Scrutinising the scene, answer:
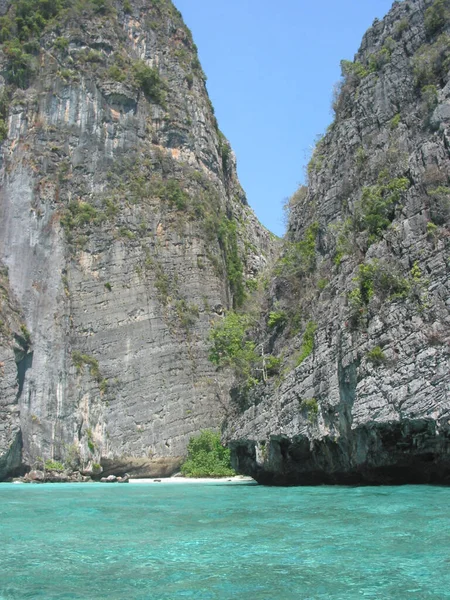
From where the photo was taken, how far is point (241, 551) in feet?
30.7

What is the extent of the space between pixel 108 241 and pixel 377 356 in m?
34.2

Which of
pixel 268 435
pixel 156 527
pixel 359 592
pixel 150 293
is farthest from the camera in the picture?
pixel 150 293

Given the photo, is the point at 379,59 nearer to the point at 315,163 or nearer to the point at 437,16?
the point at 437,16

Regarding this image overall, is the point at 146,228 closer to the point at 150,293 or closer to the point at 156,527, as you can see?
the point at 150,293

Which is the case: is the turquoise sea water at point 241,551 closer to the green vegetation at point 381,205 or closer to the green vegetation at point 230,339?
the green vegetation at point 381,205

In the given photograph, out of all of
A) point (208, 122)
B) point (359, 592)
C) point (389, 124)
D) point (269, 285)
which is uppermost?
point (208, 122)

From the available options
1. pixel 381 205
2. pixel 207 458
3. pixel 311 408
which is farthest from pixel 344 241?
pixel 207 458

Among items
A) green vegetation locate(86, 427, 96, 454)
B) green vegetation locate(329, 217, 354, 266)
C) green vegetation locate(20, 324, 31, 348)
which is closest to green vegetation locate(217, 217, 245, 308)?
green vegetation locate(86, 427, 96, 454)

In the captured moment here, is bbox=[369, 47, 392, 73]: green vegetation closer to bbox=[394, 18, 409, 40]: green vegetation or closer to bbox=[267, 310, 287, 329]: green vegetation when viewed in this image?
bbox=[394, 18, 409, 40]: green vegetation

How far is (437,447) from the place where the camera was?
53.4 feet

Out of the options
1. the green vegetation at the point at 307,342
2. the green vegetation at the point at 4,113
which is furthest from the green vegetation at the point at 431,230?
the green vegetation at the point at 4,113

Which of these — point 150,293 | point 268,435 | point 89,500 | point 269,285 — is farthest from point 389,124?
point 150,293

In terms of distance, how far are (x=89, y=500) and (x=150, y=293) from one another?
28083mm

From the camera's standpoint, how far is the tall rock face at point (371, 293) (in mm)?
16859
